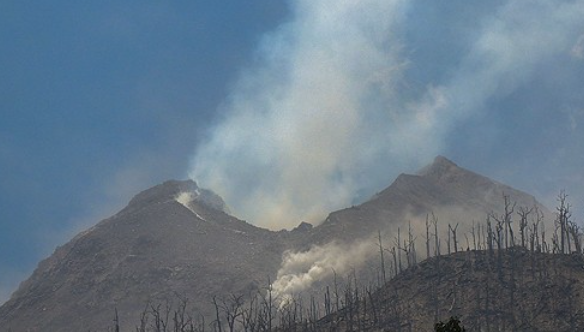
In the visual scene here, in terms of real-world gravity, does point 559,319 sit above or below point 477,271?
below

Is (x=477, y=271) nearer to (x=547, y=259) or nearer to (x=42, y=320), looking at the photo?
(x=547, y=259)

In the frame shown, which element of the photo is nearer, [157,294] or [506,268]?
[506,268]

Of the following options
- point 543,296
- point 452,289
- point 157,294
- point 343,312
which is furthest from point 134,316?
point 543,296

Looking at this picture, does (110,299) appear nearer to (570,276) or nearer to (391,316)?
(391,316)

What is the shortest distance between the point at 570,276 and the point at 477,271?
1473 centimetres

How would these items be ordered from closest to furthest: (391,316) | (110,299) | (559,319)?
1. (559,319)
2. (391,316)
3. (110,299)

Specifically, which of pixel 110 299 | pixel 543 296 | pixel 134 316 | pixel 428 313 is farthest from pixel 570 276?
pixel 110 299

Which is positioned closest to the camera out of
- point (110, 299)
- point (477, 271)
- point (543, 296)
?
point (543, 296)

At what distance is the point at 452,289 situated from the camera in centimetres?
10356

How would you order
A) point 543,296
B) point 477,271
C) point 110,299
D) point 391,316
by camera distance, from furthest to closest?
1. point 110,299
2. point 477,271
3. point 391,316
4. point 543,296

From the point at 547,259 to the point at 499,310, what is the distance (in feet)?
55.9

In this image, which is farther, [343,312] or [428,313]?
[343,312]

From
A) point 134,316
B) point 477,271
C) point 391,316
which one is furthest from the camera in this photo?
point 134,316

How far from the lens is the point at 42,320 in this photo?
193 meters
